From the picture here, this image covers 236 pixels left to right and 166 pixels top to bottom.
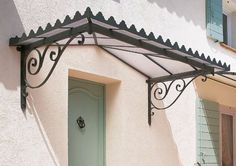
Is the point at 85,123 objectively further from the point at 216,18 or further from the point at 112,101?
the point at 216,18

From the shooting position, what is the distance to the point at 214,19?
8.99 m

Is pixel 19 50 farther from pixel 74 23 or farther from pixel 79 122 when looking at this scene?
pixel 79 122

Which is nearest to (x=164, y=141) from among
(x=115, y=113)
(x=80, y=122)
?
(x=115, y=113)

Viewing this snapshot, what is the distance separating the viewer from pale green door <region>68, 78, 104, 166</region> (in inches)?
223

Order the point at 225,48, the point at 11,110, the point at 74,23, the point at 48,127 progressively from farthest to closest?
the point at 225,48 → the point at 48,127 → the point at 11,110 → the point at 74,23

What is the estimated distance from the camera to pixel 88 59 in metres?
5.62

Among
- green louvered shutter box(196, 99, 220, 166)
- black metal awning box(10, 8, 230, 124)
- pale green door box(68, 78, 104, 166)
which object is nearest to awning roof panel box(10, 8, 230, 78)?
black metal awning box(10, 8, 230, 124)

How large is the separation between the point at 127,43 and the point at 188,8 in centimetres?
403

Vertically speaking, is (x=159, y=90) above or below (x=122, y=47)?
below

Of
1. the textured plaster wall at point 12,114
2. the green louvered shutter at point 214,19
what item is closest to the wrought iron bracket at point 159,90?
the green louvered shutter at point 214,19

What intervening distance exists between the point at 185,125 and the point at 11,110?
3.97 metres

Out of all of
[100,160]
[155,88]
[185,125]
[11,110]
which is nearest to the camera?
[11,110]

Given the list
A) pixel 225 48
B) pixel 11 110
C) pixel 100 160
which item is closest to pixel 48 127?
pixel 11 110

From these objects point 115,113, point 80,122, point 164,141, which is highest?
point 115,113
